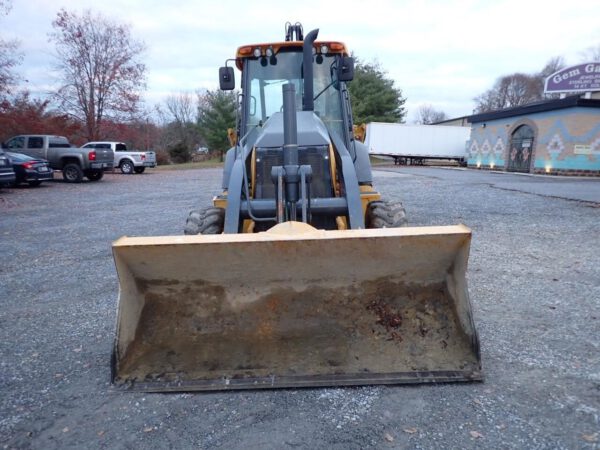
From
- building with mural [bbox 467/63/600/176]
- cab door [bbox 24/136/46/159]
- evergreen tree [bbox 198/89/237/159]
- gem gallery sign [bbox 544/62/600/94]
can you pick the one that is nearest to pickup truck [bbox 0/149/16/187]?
cab door [bbox 24/136/46/159]

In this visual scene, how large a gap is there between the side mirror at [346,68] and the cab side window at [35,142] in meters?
17.0

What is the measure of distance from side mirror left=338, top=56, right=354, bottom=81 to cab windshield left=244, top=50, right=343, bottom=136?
0.31 metres

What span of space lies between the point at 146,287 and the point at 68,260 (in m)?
3.58

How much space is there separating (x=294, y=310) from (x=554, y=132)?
2384 centimetres

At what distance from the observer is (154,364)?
253cm

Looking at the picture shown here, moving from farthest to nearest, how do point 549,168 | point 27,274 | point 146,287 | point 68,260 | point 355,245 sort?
point 549,168 < point 68,260 < point 27,274 < point 146,287 < point 355,245

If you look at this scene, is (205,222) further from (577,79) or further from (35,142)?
(577,79)

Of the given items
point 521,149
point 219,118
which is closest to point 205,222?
point 521,149

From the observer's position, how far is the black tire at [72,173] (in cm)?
1688

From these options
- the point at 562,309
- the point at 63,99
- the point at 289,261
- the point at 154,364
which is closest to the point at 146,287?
the point at 154,364

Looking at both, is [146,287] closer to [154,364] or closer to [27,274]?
[154,364]

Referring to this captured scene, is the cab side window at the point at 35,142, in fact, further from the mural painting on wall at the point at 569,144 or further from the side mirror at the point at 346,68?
the mural painting on wall at the point at 569,144

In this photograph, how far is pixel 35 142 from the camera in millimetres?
16844

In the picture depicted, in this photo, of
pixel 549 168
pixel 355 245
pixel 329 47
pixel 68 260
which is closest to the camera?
pixel 355 245
